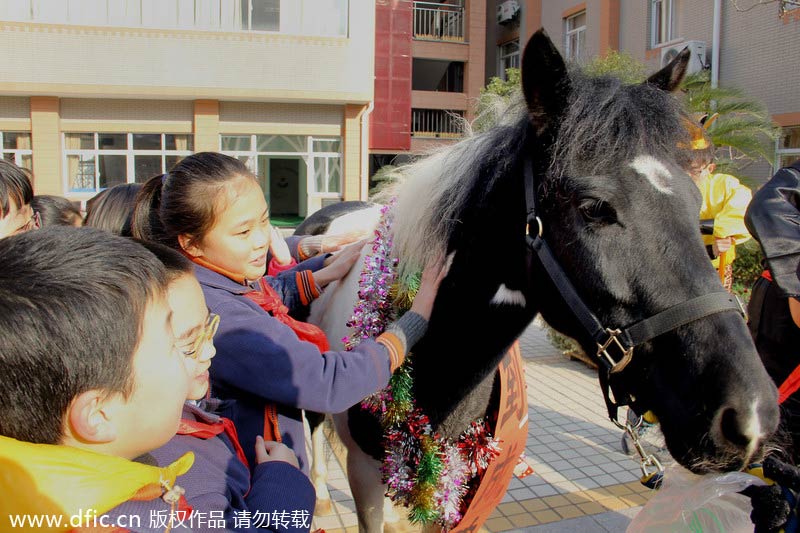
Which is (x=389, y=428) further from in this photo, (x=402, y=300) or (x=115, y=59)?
(x=115, y=59)

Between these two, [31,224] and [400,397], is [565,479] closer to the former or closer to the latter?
[400,397]

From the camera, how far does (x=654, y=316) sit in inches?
52.2

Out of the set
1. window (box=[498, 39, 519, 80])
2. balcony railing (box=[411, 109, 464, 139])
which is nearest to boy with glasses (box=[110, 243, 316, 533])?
balcony railing (box=[411, 109, 464, 139])

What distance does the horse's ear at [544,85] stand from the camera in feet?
5.05

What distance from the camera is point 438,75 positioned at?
24.1 m

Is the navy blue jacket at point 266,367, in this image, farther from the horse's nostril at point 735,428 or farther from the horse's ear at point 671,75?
the horse's ear at point 671,75

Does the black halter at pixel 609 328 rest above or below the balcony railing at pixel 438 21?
below

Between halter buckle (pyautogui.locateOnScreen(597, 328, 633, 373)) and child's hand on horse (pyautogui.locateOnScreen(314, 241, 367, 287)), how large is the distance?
125 cm

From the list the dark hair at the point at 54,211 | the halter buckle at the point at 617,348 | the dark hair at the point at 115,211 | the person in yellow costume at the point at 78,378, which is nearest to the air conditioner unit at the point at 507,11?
the dark hair at the point at 54,211

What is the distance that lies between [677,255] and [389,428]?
115cm

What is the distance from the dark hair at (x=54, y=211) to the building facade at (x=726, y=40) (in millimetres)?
6434

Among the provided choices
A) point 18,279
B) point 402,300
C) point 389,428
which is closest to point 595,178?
point 402,300

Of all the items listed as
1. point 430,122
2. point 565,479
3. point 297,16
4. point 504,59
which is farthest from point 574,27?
point 565,479

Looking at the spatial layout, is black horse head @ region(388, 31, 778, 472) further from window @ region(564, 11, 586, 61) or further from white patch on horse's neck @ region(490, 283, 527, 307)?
window @ region(564, 11, 586, 61)
